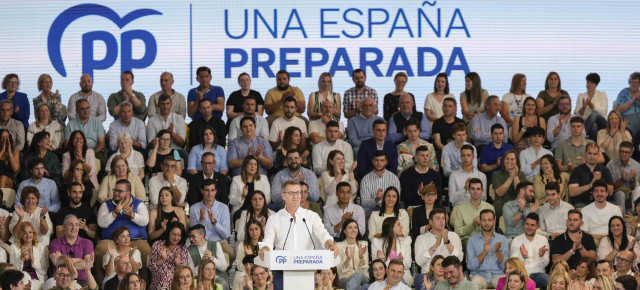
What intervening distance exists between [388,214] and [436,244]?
0.67 meters

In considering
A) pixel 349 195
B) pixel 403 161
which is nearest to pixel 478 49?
pixel 403 161

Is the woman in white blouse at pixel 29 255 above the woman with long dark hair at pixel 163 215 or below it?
below

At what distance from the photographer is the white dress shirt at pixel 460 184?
45.1 feet

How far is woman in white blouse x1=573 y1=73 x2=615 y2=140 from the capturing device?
15.0 metres

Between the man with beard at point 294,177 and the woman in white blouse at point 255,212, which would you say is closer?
the woman in white blouse at point 255,212

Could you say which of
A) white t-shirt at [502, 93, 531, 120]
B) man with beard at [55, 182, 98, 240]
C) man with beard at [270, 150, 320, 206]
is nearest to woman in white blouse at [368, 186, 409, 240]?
man with beard at [270, 150, 320, 206]

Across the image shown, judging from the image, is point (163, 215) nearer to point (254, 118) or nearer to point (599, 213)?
point (254, 118)

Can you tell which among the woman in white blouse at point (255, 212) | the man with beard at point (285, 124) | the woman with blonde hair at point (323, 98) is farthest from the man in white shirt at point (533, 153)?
the woman in white blouse at point (255, 212)

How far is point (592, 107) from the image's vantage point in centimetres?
1511

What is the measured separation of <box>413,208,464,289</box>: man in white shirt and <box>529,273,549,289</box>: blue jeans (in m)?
0.72

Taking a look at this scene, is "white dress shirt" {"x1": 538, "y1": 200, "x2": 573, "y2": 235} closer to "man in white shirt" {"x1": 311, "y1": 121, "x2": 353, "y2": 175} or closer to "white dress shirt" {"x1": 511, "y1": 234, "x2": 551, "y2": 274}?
"white dress shirt" {"x1": 511, "y1": 234, "x2": 551, "y2": 274}

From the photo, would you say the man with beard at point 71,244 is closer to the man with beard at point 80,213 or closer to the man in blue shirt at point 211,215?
the man with beard at point 80,213

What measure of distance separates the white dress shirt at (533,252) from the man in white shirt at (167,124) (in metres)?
3.85

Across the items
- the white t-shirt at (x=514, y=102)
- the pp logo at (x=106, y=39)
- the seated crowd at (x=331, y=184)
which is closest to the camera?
the seated crowd at (x=331, y=184)
